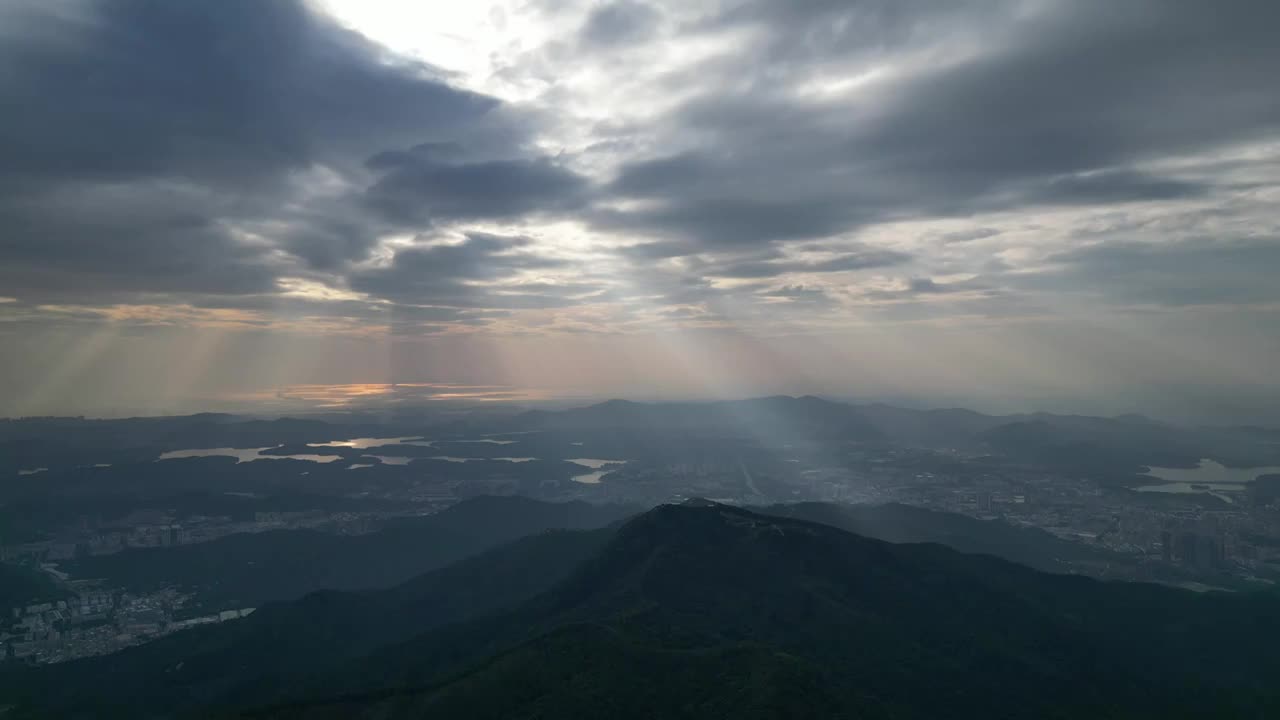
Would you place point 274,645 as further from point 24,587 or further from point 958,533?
point 958,533

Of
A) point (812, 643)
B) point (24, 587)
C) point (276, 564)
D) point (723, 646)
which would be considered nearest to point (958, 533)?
point (812, 643)

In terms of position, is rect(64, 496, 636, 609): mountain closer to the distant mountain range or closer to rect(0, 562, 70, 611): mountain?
rect(0, 562, 70, 611): mountain

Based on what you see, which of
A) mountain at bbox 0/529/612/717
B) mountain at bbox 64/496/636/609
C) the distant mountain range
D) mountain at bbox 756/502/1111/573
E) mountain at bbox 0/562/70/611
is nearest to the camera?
the distant mountain range

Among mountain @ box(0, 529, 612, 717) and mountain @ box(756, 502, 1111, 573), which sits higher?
mountain @ box(756, 502, 1111, 573)

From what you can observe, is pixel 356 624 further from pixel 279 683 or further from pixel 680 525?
pixel 680 525

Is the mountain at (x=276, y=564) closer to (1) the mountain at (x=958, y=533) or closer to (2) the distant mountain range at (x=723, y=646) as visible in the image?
(2) the distant mountain range at (x=723, y=646)

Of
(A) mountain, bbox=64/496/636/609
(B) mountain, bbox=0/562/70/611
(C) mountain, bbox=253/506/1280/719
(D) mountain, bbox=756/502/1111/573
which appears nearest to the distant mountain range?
(C) mountain, bbox=253/506/1280/719

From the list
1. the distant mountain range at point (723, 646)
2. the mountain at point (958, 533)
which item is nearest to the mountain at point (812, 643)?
the distant mountain range at point (723, 646)
